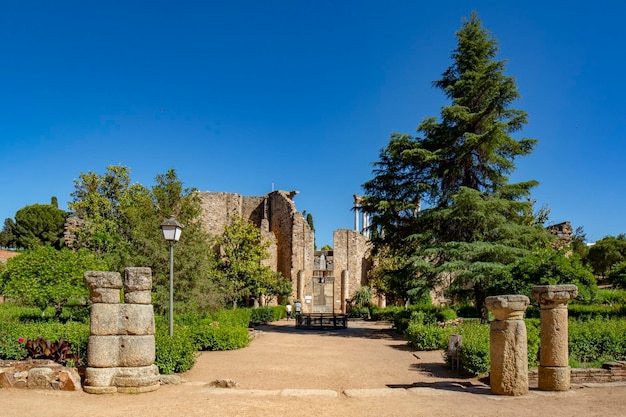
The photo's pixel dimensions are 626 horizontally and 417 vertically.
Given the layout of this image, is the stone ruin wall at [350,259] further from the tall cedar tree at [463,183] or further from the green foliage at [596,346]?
the green foliage at [596,346]

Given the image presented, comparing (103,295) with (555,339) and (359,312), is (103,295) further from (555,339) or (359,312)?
(359,312)

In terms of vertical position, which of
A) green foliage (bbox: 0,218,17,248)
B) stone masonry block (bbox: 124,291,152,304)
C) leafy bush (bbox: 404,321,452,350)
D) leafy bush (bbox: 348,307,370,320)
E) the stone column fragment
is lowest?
leafy bush (bbox: 348,307,370,320)

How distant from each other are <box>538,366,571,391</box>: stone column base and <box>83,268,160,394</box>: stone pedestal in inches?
248

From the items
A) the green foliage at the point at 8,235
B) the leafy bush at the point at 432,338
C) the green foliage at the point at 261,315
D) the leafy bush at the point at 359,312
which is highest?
the green foliage at the point at 8,235

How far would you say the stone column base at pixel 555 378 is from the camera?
7316mm

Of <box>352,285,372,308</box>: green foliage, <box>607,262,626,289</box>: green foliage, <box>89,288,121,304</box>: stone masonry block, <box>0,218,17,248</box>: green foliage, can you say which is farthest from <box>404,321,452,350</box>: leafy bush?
<box>0,218,17,248</box>: green foliage

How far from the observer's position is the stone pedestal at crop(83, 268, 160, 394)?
740cm

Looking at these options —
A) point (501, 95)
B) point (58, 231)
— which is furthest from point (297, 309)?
point (58, 231)

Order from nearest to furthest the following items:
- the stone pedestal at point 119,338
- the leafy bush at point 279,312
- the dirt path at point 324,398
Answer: the dirt path at point 324,398
the stone pedestal at point 119,338
the leafy bush at point 279,312

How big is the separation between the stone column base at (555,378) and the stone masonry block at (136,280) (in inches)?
264

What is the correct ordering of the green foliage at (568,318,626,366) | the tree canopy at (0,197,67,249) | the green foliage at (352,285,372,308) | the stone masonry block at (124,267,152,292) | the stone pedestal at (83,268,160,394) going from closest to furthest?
the stone pedestal at (83,268,160,394) → the stone masonry block at (124,267,152,292) → the green foliage at (568,318,626,366) → the green foliage at (352,285,372,308) → the tree canopy at (0,197,67,249)

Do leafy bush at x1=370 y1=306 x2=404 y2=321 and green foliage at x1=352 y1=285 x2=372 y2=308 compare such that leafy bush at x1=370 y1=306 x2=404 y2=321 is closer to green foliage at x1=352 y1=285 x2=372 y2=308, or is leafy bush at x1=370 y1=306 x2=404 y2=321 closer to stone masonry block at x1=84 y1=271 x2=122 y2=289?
green foliage at x1=352 y1=285 x2=372 y2=308

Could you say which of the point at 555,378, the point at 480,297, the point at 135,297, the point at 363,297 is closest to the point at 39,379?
the point at 135,297

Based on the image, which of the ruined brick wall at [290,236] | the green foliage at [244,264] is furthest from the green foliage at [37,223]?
the green foliage at [244,264]
